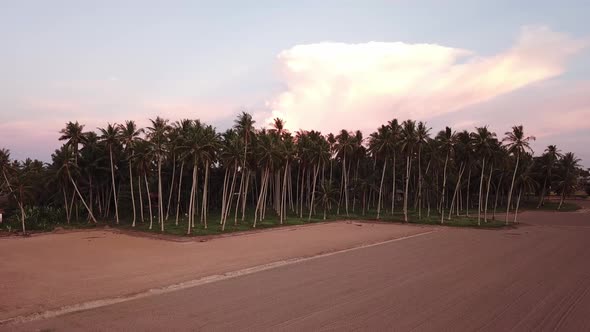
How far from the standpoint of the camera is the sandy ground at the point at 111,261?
15.4 meters

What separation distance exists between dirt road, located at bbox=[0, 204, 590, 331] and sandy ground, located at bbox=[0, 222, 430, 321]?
2553mm

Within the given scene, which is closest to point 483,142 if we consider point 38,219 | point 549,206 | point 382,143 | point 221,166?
point 382,143

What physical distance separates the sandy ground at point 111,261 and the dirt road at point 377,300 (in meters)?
2.55

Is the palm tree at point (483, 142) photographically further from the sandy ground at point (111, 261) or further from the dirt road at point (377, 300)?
the dirt road at point (377, 300)

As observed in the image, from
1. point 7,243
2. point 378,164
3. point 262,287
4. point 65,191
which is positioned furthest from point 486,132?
point 65,191

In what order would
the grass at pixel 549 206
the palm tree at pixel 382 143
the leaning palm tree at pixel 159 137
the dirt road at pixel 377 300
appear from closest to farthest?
1. the dirt road at pixel 377 300
2. the leaning palm tree at pixel 159 137
3. the palm tree at pixel 382 143
4. the grass at pixel 549 206

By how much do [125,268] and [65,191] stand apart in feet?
135

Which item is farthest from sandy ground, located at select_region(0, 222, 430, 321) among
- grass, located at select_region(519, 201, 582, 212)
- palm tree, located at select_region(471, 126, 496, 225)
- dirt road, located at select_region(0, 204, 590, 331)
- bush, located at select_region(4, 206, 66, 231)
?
grass, located at select_region(519, 201, 582, 212)

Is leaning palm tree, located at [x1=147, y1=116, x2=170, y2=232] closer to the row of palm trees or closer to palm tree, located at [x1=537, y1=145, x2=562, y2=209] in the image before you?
the row of palm trees

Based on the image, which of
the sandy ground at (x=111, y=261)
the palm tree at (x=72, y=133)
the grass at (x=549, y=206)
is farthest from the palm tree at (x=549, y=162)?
the palm tree at (x=72, y=133)

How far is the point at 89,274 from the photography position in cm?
1941

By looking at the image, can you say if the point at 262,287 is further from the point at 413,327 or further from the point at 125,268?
the point at 125,268

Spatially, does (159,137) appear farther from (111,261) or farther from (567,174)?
(567,174)

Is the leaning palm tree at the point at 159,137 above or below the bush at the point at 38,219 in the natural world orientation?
above
